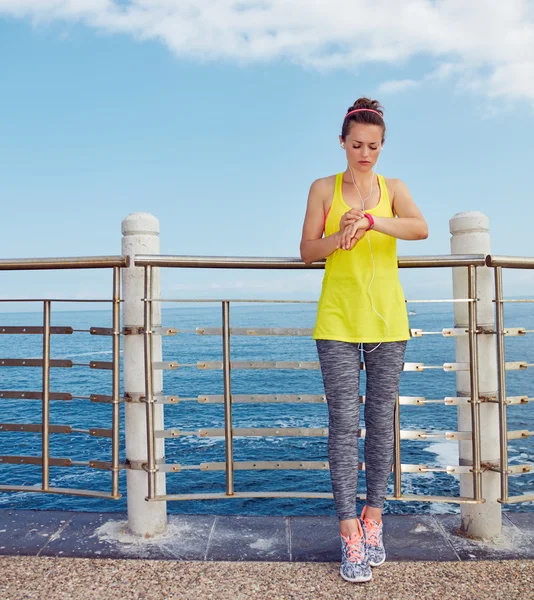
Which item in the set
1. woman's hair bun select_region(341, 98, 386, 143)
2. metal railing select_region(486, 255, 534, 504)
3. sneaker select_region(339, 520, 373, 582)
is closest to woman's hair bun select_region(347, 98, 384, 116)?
woman's hair bun select_region(341, 98, 386, 143)

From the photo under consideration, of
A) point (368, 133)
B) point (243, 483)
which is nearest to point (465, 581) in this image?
point (368, 133)

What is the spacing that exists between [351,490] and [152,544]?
97 centimetres

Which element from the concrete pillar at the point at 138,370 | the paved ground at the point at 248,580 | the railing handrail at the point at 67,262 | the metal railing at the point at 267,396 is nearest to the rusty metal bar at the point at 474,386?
the metal railing at the point at 267,396

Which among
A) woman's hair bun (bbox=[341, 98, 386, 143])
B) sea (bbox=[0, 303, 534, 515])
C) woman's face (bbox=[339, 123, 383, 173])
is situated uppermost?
woman's hair bun (bbox=[341, 98, 386, 143])

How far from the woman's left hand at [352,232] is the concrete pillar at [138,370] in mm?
1004

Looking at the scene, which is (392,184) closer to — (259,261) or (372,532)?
(259,261)

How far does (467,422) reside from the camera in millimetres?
2549

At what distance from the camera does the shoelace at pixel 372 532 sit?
6.98ft

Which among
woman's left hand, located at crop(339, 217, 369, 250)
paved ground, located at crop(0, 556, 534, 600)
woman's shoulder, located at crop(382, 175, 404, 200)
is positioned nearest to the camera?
woman's left hand, located at crop(339, 217, 369, 250)

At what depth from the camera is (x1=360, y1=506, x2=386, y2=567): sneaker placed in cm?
211

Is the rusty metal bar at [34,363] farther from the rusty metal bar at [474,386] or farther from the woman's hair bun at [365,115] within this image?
the rusty metal bar at [474,386]

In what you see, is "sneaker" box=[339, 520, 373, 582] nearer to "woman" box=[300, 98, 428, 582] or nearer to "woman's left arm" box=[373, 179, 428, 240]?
"woman" box=[300, 98, 428, 582]

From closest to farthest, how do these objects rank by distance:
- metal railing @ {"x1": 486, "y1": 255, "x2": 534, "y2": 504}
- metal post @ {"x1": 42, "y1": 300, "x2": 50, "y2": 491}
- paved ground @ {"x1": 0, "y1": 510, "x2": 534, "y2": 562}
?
paved ground @ {"x1": 0, "y1": 510, "x2": 534, "y2": 562}
metal railing @ {"x1": 486, "y1": 255, "x2": 534, "y2": 504}
metal post @ {"x1": 42, "y1": 300, "x2": 50, "y2": 491}

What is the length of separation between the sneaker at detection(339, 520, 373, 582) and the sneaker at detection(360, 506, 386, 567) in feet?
0.21
